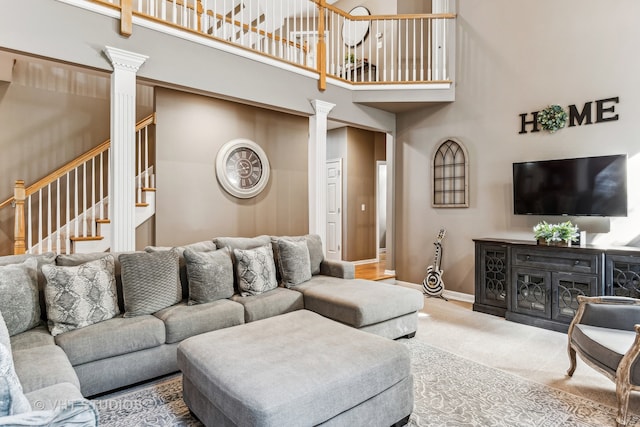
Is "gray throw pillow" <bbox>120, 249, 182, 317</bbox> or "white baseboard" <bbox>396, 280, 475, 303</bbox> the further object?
"white baseboard" <bbox>396, 280, 475, 303</bbox>

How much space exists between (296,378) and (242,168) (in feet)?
14.4

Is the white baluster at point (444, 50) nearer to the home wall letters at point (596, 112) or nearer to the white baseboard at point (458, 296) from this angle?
the home wall letters at point (596, 112)

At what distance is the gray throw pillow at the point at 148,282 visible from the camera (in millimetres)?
2631

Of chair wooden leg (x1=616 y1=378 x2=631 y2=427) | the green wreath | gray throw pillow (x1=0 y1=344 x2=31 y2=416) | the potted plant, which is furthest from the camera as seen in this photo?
the green wreath

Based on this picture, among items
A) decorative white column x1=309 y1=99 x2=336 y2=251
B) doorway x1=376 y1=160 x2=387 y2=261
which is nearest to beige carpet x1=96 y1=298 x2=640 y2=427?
decorative white column x1=309 y1=99 x2=336 y2=251

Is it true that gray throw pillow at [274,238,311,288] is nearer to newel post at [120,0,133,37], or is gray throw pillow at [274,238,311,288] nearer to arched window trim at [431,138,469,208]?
newel post at [120,0,133,37]

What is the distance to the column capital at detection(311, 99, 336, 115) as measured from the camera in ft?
15.8

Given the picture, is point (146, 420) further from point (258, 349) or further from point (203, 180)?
point (203, 180)

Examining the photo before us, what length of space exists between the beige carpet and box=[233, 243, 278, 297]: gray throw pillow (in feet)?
3.16

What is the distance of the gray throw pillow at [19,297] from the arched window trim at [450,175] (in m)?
4.78

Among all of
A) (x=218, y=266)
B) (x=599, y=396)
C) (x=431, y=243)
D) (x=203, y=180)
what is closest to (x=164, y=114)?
(x=203, y=180)

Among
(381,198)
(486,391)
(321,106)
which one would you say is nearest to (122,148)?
(321,106)

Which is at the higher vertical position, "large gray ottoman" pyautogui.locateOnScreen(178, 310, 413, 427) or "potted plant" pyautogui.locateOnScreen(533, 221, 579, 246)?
"potted plant" pyautogui.locateOnScreen(533, 221, 579, 246)

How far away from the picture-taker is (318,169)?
4914 millimetres
